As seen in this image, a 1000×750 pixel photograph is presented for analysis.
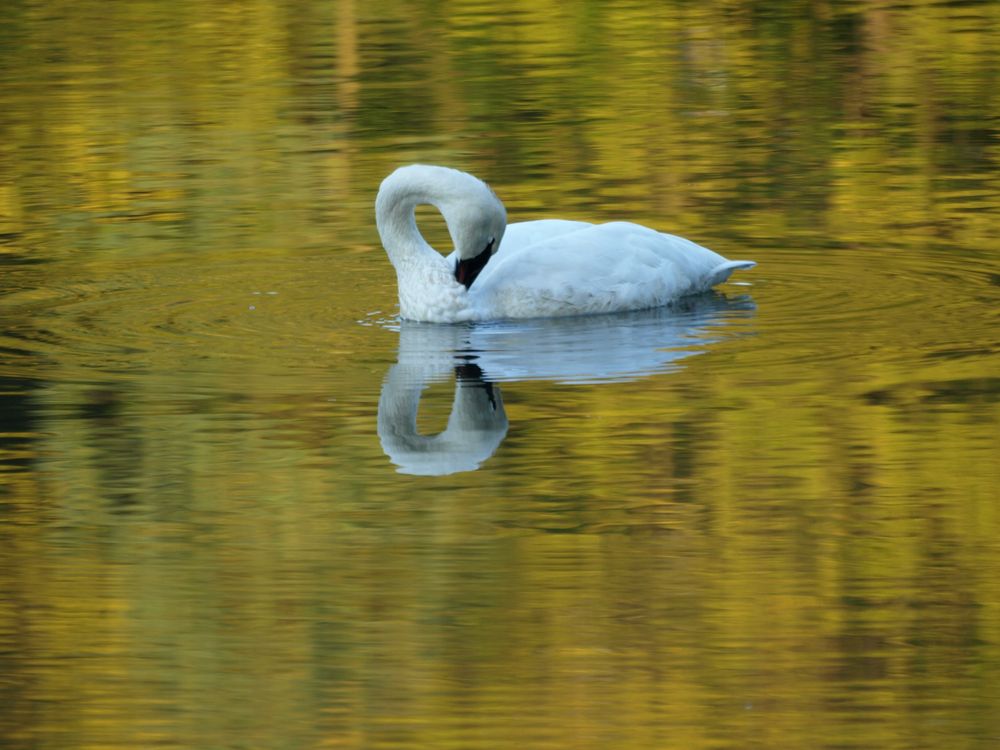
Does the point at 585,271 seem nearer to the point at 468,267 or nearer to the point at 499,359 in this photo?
the point at 468,267

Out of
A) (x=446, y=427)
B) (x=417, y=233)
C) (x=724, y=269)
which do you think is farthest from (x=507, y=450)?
(x=724, y=269)

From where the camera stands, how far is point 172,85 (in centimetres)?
2025

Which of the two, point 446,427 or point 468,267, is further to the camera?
point 468,267

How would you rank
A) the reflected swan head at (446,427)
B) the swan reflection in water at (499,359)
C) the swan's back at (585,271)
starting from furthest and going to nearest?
the swan's back at (585,271) → the swan reflection in water at (499,359) → the reflected swan head at (446,427)

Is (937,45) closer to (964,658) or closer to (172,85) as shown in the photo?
(172,85)

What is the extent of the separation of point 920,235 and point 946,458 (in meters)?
4.39

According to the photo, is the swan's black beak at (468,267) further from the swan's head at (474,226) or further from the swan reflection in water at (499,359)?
the swan reflection in water at (499,359)

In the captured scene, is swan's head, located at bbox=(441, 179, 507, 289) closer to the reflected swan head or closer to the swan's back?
the swan's back

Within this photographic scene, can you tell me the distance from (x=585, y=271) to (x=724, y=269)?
875mm

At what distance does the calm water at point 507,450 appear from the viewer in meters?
6.38

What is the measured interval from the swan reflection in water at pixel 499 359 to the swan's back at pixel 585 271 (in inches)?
2.8

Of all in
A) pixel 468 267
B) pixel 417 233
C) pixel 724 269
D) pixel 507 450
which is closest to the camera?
pixel 507 450

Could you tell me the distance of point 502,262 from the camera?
11.1 metres

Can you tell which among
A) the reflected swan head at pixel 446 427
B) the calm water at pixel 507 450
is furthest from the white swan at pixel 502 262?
the reflected swan head at pixel 446 427
